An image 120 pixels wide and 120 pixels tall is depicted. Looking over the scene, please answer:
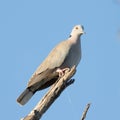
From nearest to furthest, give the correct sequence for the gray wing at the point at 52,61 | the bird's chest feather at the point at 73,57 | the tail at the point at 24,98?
1. the tail at the point at 24,98
2. the gray wing at the point at 52,61
3. the bird's chest feather at the point at 73,57

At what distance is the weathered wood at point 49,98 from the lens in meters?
6.27

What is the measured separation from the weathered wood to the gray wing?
4.10ft

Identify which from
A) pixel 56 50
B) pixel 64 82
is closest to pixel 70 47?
pixel 56 50

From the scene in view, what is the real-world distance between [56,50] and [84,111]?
343cm

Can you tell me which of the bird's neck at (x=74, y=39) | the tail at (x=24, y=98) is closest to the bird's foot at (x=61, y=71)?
the tail at (x=24, y=98)

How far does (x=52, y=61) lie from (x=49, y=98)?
2217 millimetres

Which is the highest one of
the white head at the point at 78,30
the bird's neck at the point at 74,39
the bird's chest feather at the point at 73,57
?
the white head at the point at 78,30

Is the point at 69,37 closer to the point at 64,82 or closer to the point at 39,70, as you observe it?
the point at 39,70

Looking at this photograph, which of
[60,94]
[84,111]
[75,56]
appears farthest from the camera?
[75,56]

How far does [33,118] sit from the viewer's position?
20.4 feet

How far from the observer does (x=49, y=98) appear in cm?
658

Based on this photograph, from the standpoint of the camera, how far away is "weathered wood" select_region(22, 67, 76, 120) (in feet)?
20.6

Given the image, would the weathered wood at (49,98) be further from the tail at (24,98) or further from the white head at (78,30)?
the white head at (78,30)

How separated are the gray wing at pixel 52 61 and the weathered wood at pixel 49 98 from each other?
1.25m
